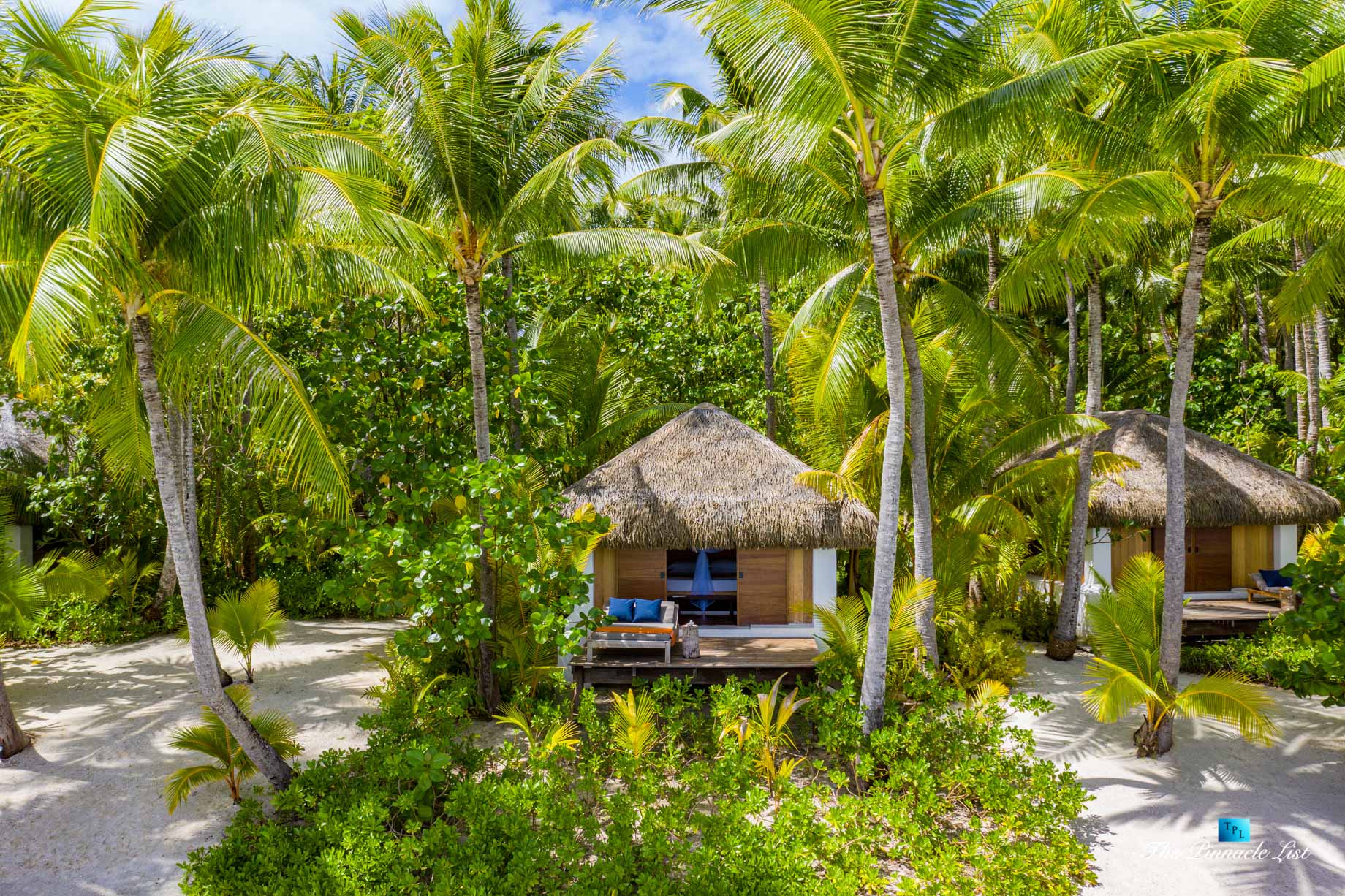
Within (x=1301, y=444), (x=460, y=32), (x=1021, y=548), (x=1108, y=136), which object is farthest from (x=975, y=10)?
(x=1301, y=444)

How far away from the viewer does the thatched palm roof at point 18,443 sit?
487 inches

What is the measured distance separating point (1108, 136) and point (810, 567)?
220 inches

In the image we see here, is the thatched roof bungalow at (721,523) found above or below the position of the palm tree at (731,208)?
below

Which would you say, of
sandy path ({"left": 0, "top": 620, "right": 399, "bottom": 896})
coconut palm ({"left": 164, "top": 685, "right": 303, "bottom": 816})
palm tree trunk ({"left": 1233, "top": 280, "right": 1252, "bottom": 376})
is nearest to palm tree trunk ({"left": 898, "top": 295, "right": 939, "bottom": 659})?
sandy path ({"left": 0, "top": 620, "right": 399, "bottom": 896})

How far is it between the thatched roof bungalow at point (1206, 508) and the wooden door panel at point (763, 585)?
A: 430 cm

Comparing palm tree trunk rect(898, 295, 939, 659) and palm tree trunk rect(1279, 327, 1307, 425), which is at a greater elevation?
palm tree trunk rect(1279, 327, 1307, 425)

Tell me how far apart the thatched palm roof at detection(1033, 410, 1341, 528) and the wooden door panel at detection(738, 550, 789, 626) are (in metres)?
4.65

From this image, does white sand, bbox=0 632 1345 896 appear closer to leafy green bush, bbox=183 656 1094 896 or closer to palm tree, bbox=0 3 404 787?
leafy green bush, bbox=183 656 1094 896

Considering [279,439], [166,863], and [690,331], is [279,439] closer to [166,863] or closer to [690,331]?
[166,863]

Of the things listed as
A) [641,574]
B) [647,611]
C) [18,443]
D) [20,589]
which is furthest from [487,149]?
[18,443]

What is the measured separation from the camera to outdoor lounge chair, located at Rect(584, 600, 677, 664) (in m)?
8.12

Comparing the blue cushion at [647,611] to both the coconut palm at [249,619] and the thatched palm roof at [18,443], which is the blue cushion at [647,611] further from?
the thatched palm roof at [18,443]

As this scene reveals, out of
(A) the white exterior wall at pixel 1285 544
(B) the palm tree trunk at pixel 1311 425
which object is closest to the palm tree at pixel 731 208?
(A) the white exterior wall at pixel 1285 544

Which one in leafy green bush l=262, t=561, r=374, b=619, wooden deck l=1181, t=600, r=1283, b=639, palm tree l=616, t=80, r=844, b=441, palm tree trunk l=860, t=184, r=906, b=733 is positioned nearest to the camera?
palm tree trunk l=860, t=184, r=906, b=733
